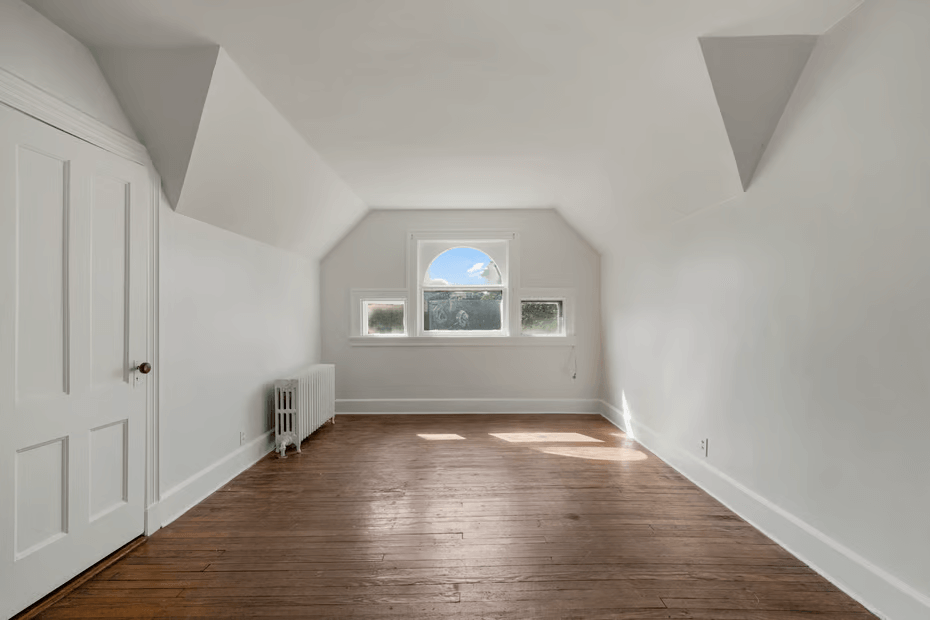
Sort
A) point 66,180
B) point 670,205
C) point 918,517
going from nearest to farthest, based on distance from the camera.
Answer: point 918,517 → point 66,180 → point 670,205

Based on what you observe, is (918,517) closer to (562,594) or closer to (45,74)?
(562,594)

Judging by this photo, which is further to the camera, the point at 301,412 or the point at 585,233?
the point at 585,233

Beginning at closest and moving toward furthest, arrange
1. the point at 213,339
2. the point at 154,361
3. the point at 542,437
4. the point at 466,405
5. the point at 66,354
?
the point at 66,354 < the point at 154,361 < the point at 213,339 < the point at 542,437 < the point at 466,405

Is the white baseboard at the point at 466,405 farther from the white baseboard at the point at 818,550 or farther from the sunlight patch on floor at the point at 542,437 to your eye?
the white baseboard at the point at 818,550

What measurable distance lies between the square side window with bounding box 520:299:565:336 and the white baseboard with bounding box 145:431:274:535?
3.11 m

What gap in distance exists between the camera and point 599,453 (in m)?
3.98

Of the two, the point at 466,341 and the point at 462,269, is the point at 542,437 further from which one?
the point at 462,269

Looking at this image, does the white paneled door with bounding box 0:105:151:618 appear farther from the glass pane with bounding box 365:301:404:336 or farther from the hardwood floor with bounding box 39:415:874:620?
the glass pane with bounding box 365:301:404:336

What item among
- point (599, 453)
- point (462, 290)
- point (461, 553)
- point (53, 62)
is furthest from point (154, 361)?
point (462, 290)

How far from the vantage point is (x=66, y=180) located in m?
2.06

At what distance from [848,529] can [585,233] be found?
3.84 meters

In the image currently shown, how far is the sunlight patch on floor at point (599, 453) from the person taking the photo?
A: 3.85 meters

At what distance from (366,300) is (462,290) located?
1167mm

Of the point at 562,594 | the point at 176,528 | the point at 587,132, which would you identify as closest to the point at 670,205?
the point at 587,132
